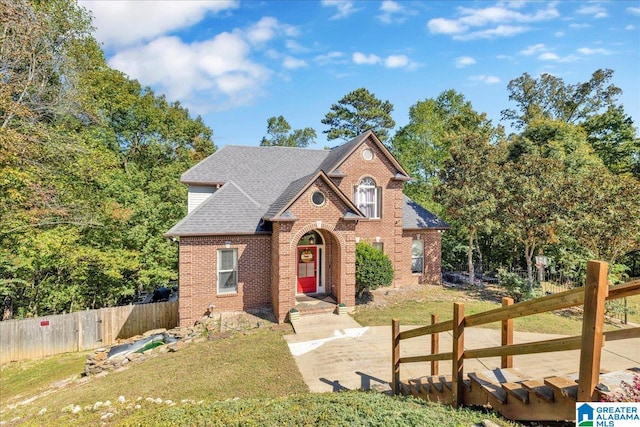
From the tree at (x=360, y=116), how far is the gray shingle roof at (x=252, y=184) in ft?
73.8

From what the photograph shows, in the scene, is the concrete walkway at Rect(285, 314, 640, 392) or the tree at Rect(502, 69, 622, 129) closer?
the concrete walkway at Rect(285, 314, 640, 392)

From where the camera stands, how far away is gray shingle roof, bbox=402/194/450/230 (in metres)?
18.6

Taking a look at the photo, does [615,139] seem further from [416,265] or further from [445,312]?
[445,312]

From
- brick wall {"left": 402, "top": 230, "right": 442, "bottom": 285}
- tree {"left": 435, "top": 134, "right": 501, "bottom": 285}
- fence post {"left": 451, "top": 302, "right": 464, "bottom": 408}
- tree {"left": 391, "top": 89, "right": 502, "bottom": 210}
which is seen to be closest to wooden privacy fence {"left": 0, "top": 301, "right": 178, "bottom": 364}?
brick wall {"left": 402, "top": 230, "right": 442, "bottom": 285}

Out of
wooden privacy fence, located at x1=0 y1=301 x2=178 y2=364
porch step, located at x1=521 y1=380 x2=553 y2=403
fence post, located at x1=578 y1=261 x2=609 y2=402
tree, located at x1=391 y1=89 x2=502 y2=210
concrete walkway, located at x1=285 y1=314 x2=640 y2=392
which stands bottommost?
wooden privacy fence, located at x1=0 y1=301 x2=178 y2=364

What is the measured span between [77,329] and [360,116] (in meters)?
37.1

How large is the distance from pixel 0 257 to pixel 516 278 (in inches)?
1003

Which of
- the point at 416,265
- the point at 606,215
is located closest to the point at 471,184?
the point at 416,265

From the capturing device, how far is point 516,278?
15945mm

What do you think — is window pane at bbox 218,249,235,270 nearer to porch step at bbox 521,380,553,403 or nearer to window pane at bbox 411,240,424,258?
window pane at bbox 411,240,424,258

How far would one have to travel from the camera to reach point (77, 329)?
1334cm

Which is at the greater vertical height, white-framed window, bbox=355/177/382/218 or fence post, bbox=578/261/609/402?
white-framed window, bbox=355/177/382/218

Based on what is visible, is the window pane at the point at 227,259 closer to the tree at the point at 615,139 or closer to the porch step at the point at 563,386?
the porch step at the point at 563,386

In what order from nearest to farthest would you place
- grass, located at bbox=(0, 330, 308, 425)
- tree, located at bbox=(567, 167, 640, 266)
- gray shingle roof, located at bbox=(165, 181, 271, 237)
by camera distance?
grass, located at bbox=(0, 330, 308, 425), gray shingle roof, located at bbox=(165, 181, 271, 237), tree, located at bbox=(567, 167, 640, 266)
